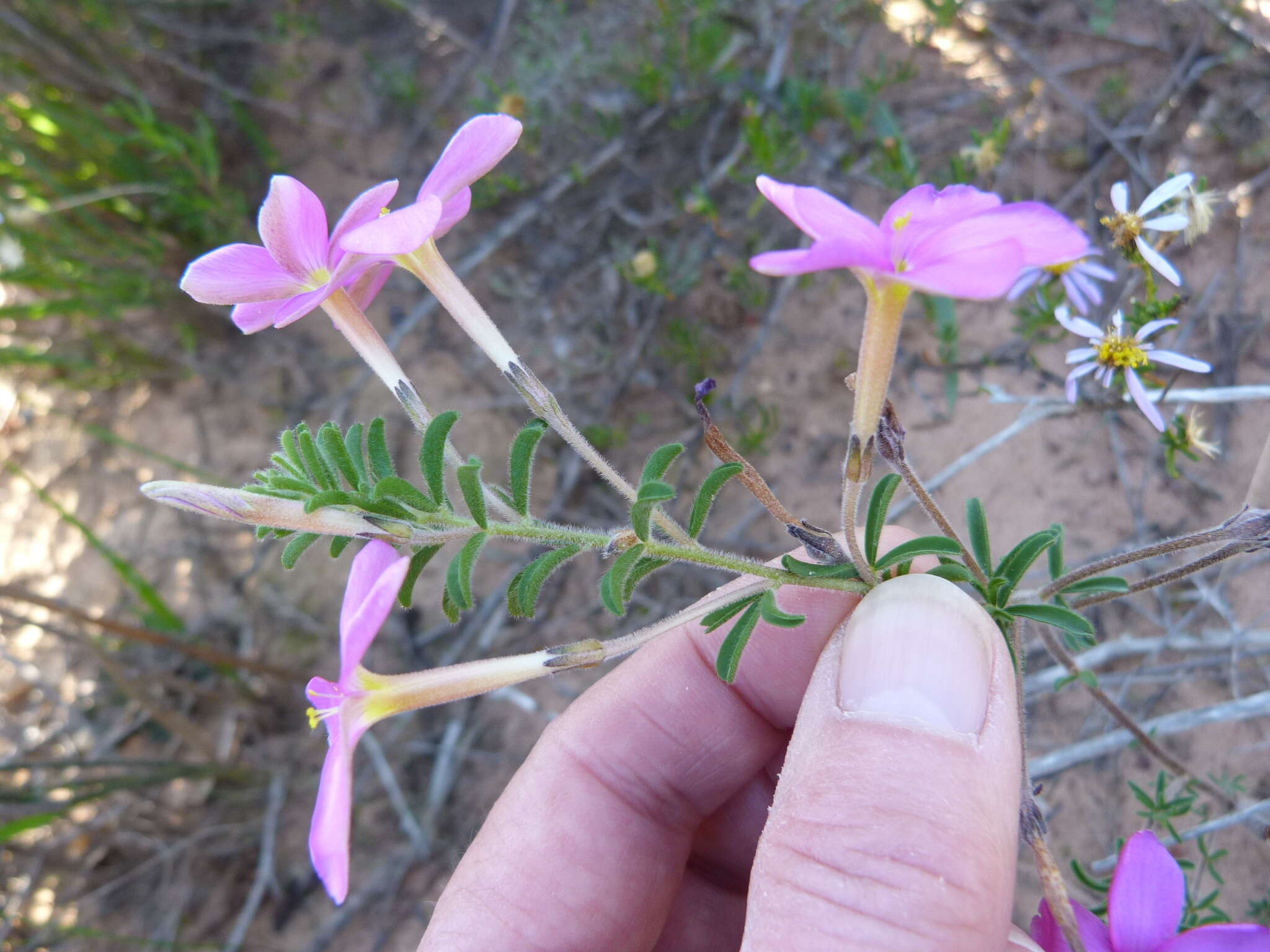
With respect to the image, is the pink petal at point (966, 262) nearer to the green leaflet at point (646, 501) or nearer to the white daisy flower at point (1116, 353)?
the green leaflet at point (646, 501)

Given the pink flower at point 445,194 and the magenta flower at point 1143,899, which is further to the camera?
the magenta flower at point 1143,899

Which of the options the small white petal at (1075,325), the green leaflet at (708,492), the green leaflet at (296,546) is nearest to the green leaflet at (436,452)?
the green leaflet at (296,546)

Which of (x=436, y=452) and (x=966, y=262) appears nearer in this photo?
(x=966, y=262)

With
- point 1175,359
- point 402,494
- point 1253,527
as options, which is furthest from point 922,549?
point 1175,359

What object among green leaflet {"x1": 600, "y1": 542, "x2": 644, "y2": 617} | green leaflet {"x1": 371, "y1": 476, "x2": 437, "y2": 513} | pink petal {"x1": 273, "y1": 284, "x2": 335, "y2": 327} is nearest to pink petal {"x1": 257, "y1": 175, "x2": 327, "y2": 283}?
pink petal {"x1": 273, "y1": 284, "x2": 335, "y2": 327}

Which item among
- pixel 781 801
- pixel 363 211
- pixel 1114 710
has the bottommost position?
pixel 1114 710

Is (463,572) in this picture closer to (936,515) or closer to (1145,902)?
(936,515)
